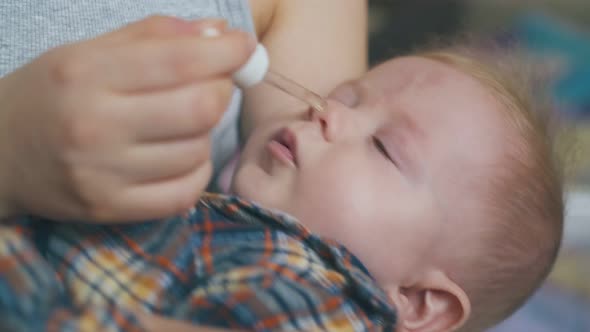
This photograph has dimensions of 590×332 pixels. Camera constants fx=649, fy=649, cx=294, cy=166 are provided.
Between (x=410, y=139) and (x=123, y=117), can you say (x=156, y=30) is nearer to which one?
(x=123, y=117)

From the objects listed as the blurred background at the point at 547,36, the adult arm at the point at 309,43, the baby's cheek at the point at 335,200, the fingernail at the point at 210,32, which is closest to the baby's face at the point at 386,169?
the baby's cheek at the point at 335,200

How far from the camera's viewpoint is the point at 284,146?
2.57 ft

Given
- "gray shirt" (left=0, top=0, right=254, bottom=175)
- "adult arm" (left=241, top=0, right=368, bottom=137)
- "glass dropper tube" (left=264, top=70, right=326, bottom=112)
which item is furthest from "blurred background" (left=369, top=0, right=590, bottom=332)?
"gray shirt" (left=0, top=0, right=254, bottom=175)

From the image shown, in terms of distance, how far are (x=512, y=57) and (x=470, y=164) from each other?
1.15 feet

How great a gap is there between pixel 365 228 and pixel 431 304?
0.42 feet

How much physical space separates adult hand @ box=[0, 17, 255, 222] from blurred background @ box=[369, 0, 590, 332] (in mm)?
911

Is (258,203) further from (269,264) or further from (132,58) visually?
(132,58)

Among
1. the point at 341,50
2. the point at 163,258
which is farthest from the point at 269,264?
the point at 341,50

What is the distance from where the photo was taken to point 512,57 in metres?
1.03

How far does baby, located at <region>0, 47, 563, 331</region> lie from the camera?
591 millimetres

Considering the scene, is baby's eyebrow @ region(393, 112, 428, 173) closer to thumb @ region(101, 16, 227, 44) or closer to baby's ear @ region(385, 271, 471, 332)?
baby's ear @ region(385, 271, 471, 332)

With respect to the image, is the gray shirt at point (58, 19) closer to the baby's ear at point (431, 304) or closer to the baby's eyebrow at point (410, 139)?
the baby's eyebrow at point (410, 139)

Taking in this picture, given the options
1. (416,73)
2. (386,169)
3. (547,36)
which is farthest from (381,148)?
(547,36)

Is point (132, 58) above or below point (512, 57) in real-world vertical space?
above
